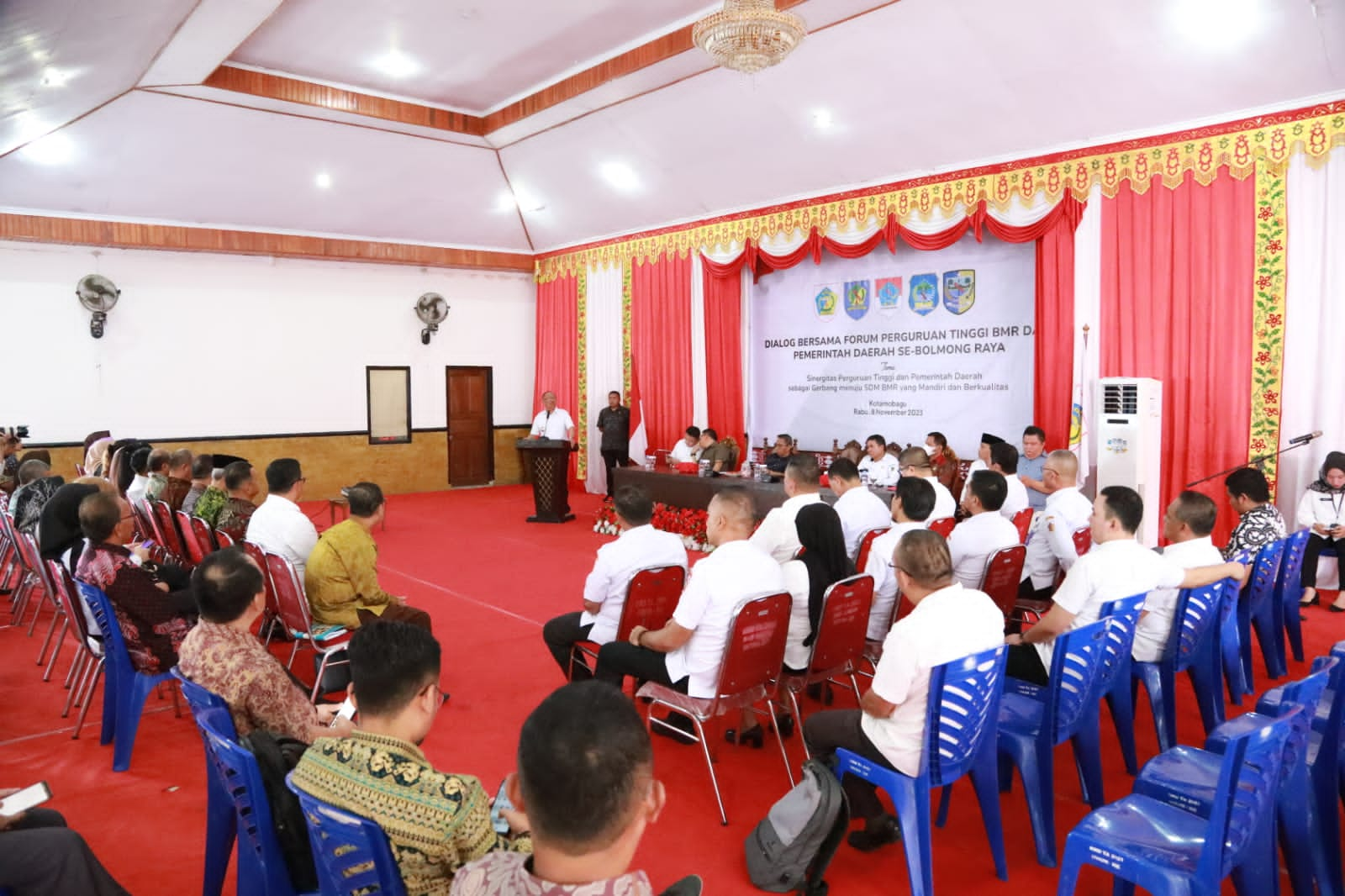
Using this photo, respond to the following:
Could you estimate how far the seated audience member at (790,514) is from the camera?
4.13 metres

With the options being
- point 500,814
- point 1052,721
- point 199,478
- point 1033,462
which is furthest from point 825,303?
point 500,814

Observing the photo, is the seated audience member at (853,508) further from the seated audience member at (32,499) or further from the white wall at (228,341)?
the white wall at (228,341)

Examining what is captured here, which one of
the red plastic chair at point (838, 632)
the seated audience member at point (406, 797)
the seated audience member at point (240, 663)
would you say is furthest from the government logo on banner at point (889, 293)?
the seated audience member at point (406, 797)

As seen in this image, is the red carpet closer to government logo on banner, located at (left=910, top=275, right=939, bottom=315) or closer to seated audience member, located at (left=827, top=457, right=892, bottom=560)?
seated audience member, located at (left=827, top=457, right=892, bottom=560)

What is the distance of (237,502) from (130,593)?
5.41 ft

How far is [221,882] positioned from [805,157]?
25.6ft

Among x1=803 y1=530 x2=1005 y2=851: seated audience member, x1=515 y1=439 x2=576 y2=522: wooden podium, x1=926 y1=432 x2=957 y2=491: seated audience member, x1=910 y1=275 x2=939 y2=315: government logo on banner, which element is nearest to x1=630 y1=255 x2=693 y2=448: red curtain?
x1=515 y1=439 x2=576 y2=522: wooden podium

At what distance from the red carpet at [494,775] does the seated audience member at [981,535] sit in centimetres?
86

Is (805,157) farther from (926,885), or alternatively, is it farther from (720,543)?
(926,885)

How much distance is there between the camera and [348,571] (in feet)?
13.1

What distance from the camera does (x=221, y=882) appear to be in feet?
8.21

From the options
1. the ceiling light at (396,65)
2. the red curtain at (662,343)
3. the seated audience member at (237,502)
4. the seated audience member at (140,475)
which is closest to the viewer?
the seated audience member at (237,502)

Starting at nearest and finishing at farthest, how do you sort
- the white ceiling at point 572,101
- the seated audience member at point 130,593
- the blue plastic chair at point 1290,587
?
1. the seated audience member at point 130,593
2. the blue plastic chair at point 1290,587
3. the white ceiling at point 572,101

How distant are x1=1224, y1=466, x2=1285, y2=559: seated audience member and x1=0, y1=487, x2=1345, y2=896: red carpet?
2.25 ft
